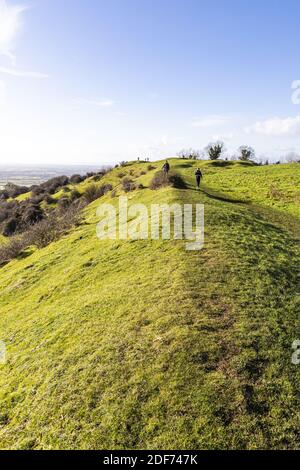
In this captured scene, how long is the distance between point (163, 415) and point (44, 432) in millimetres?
3455

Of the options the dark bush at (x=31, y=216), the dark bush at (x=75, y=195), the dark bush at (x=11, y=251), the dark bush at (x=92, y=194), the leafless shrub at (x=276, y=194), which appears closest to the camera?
the dark bush at (x=11, y=251)

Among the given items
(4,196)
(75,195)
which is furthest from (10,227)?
(4,196)

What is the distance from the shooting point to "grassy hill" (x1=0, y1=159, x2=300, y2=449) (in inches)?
339

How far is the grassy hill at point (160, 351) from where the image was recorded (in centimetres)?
862

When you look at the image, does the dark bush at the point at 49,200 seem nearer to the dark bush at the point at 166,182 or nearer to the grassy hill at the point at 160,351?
the dark bush at the point at 166,182

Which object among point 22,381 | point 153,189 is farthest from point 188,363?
point 153,189

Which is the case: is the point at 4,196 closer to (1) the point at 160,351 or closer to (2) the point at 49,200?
(2) the point at 49,200

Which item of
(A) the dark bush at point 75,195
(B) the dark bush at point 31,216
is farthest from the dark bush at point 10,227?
(A) the dark bush at point 75,195

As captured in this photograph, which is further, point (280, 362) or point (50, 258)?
point (50, 258)

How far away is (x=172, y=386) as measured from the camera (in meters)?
9.56

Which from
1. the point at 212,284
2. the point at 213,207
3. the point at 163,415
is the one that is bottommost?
the point at 163,415

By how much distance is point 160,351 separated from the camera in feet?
36.0

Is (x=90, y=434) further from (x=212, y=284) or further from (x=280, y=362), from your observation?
(x=212, y=284)

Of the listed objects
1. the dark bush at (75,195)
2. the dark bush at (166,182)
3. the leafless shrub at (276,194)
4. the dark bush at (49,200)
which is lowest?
the dark bush at (49,200)
